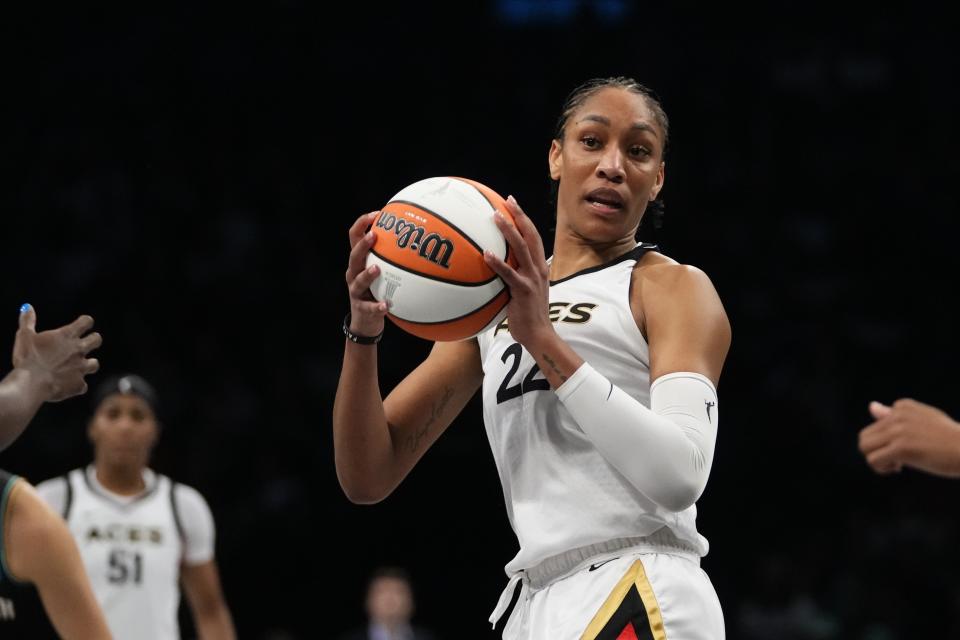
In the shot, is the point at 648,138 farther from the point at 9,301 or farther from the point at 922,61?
the point at 922,61

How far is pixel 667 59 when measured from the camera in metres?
12.3

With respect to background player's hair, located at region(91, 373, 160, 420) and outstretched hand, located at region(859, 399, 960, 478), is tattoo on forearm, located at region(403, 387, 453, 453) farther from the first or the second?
background player's hair, located at region(91, 373, 160, 420)

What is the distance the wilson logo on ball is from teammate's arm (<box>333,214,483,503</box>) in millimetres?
77

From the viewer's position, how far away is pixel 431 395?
3.55 metres

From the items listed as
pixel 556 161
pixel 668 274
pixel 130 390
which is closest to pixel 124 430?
pixel 130 390

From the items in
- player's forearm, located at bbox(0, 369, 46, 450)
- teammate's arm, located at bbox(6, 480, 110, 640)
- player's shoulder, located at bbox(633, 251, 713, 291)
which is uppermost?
player's shoulder, located at bbox(633, 251, 713, 291)

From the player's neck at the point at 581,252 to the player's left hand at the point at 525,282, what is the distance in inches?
19.4

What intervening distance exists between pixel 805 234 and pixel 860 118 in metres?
1.68

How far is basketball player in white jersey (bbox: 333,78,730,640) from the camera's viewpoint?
111 inches

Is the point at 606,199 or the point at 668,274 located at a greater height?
the point at 606,199

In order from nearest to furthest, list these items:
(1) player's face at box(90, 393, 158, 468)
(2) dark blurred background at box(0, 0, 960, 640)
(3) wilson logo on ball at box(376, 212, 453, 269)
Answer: (3) wilson logo on ball at box(376, 212, 453, 269) → (1) player's face at box(90, 393, 158, 468) → (2) dark blurred background at box(0, 0, 960, 640)

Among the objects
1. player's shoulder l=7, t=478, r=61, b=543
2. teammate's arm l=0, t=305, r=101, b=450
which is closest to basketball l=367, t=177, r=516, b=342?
teammate's arm l=0, t=305, r=101, b=450

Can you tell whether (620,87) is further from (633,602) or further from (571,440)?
(633,602)

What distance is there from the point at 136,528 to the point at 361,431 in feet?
11.6
